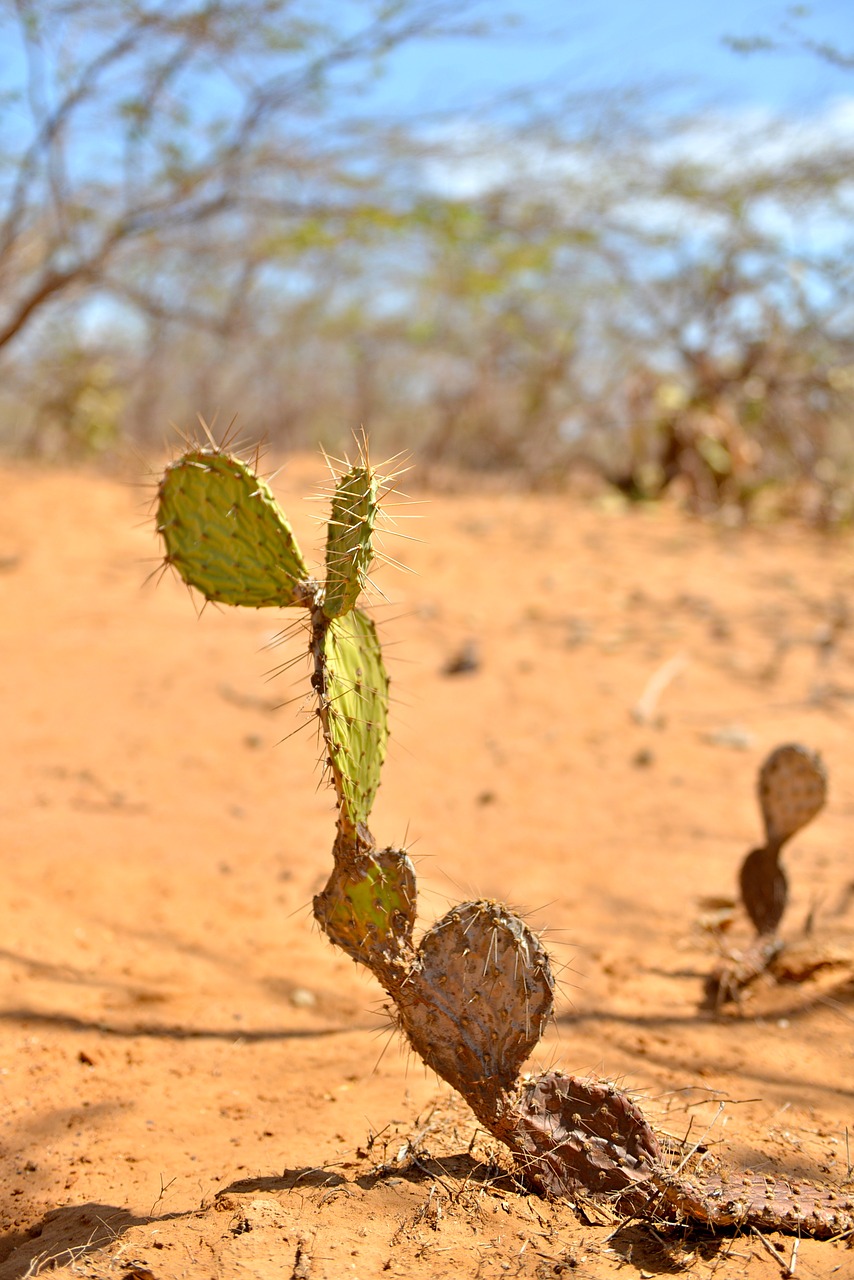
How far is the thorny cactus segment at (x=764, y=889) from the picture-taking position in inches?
105

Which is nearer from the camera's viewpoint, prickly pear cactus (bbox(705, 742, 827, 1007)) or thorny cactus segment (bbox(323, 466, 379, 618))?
thorny cactus segment (bbox(323, 466, 379, 618))

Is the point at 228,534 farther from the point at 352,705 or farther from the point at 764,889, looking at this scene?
the point at 764,889

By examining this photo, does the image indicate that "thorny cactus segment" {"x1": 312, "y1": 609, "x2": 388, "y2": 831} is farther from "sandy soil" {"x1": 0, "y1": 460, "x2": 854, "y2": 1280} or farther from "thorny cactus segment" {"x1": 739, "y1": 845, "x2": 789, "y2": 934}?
"thorny cactus segment" {"x1": 739, "y1": 845, "x2": 789, "y2": 934}

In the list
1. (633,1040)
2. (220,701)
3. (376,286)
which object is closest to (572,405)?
(376,286)

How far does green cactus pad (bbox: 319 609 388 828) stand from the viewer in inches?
66.6

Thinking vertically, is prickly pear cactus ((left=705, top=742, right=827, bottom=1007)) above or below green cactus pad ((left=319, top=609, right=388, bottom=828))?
below

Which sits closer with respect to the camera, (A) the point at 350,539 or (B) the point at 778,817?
(A) the point at 350,539

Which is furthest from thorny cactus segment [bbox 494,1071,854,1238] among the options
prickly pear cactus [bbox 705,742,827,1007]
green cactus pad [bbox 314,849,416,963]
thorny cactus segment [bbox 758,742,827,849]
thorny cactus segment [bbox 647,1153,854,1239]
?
thorny cactus segment [bbox 758,742,827,849]

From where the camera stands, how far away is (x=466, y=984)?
1.67 m

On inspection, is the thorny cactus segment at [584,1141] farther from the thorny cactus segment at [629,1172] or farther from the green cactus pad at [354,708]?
the green cactus pad at [354,708]

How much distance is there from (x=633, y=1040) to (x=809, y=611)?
3594mm

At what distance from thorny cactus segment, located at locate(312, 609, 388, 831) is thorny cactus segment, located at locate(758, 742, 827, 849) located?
119 cm

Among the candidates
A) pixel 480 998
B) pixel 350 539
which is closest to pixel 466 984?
pixel 480 998

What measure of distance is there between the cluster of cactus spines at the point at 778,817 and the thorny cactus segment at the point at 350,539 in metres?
1.41
